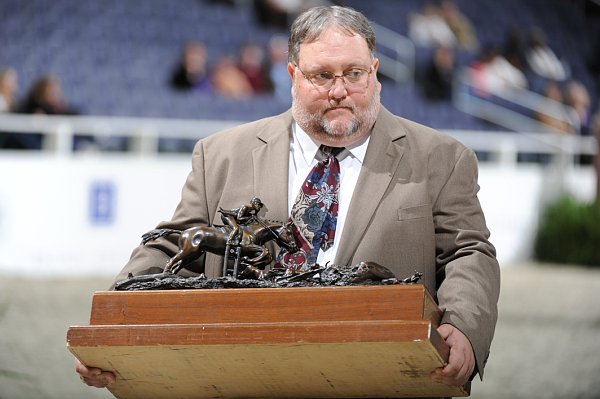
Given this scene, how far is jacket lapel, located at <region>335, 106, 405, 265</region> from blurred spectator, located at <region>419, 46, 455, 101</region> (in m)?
11.5

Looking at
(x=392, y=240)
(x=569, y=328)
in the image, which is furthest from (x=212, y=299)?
(x=569, y=328)

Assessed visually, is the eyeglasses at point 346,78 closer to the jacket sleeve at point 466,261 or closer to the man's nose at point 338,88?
the man's nose at point 338,88

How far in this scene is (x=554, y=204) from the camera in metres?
12.4

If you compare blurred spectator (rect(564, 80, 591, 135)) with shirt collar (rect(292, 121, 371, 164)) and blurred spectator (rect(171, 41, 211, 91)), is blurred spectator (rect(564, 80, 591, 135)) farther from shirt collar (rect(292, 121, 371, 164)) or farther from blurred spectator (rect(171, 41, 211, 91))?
shirt collar (rect(292, 121, 371, 164))

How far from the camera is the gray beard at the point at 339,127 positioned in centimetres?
278

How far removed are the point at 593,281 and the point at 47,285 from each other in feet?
16.2

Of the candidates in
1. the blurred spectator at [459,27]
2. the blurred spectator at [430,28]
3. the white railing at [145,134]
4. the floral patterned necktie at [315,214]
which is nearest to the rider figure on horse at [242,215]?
the floral patterned necktie at [315,214]

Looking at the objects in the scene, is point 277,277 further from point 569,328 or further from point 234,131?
point 569,328

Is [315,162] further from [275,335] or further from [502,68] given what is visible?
[502,68]

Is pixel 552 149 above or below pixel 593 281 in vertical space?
above

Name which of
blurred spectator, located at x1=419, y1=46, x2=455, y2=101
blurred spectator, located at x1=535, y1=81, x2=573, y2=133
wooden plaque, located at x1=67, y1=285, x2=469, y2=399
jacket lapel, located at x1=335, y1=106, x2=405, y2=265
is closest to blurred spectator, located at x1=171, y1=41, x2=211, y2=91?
blurred spectator, located at x1=419, y1=46, x2=455, y2=101

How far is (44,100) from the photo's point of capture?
38.1 feet

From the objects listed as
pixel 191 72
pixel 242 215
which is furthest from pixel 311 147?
pixel 191 72

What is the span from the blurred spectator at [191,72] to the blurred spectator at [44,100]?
166 cm
